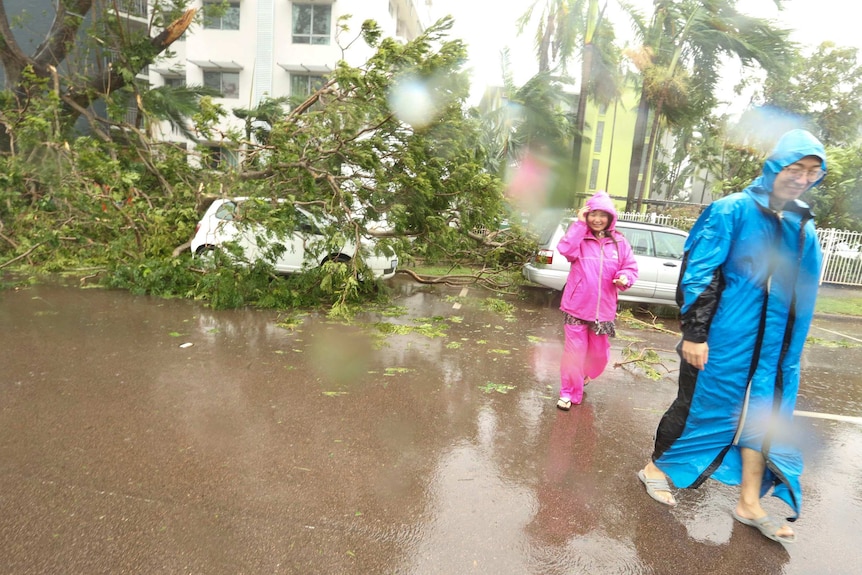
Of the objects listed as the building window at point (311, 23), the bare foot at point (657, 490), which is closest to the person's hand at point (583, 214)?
the bare foot at point (657, 490)

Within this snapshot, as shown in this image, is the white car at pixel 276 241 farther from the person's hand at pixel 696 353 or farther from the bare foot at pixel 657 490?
the person's hand at pixel 696 353

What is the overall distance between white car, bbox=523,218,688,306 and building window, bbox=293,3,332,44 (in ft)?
53.8

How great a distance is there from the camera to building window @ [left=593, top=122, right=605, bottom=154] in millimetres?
20131

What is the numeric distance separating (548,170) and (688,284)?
1362cm

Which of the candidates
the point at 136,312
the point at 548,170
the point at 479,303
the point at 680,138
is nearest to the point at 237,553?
the point at 136,312

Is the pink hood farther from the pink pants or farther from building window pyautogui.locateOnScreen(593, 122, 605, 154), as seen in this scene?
building window pyautogui.locateOnScreen(593, 122, 605, 154)

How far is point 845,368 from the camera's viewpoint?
6336 mm

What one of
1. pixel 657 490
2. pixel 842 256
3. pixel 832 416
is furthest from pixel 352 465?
pixel 842 256

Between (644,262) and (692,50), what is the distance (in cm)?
1478

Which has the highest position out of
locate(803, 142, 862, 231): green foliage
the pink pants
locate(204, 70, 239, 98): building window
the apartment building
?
the apartment building

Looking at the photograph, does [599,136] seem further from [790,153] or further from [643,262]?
[790,153]

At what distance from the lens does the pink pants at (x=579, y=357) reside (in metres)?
4.16

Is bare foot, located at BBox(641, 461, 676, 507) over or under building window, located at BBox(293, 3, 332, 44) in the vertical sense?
under

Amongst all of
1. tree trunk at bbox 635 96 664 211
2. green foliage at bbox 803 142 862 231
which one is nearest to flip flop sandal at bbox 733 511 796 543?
tree trunk at bbox 635 96 664 211
